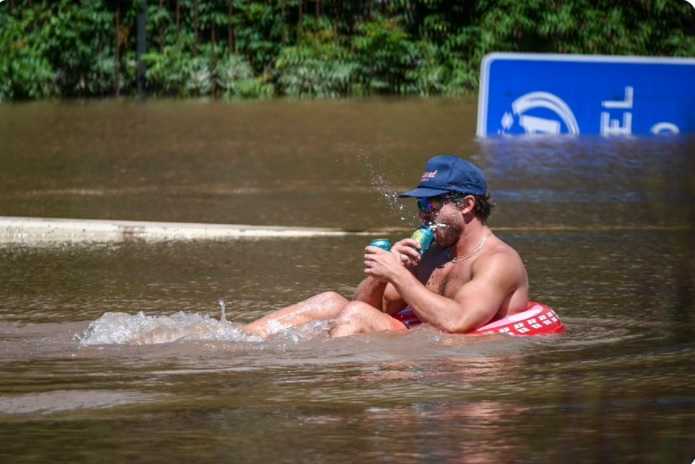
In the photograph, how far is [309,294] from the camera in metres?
7.49

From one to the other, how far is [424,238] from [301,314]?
0.74 m

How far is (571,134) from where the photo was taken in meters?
13.9

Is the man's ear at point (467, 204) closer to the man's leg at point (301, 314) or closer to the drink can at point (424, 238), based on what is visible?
the drink can at point (424, 238)

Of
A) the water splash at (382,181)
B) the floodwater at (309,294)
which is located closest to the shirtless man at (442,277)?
the floodwater at (309,294)

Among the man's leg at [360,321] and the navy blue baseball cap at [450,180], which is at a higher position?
the navy blue baseball cap at [450,180]

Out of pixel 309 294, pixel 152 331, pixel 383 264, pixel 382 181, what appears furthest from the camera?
pixel 382 181

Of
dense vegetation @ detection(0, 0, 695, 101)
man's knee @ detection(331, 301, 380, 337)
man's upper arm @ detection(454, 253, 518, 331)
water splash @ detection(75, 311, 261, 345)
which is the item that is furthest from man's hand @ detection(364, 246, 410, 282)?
dense vegetation @ detection(0, 0, 695, 101)

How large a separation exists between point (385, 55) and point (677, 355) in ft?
42.8

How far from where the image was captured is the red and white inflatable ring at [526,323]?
591 centimetres

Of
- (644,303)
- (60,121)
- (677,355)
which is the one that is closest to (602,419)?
(677,355)

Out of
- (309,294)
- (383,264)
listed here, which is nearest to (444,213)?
(383,264)

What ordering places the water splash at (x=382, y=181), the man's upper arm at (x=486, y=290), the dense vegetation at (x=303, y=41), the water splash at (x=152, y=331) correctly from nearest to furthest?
the man's upper arm at (x=486, y=290) < the water splash at (x=152, y=331) < the water splash at (x=382, y=181) < the dense vegetation at (x=303, y=41)

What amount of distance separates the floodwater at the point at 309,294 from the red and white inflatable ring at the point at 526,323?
9 cm

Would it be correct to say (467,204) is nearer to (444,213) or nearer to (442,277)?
(444,213)
